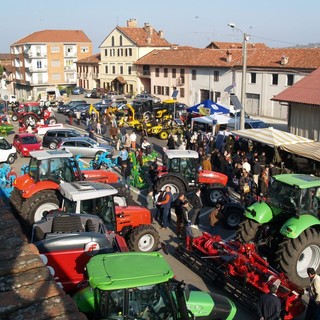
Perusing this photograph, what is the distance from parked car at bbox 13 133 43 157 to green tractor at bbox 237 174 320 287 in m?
15.9

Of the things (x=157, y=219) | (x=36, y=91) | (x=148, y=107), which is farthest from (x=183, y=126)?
(x=36, y=91)

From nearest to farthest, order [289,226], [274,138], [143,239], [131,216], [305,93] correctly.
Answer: [289,226] < [143,239] < [131,216] < [274,138] < [305,93]

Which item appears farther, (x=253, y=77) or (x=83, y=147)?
(x=253, y=77)

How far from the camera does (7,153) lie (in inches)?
876

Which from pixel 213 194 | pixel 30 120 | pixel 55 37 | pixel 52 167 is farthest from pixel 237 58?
pixel 55 37

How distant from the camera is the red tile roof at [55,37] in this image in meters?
76.6

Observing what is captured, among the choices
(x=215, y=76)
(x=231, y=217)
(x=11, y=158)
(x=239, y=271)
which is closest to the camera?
(x=239, y=271)

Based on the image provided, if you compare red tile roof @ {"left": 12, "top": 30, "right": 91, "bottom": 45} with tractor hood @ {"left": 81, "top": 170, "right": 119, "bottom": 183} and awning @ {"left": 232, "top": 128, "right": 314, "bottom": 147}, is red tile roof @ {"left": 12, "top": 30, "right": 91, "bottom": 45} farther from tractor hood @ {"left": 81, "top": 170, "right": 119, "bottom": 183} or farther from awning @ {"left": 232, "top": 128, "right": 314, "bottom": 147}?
tractor hood @ {"left": 81, "top": 170, "right": 119, "bottom": 183}

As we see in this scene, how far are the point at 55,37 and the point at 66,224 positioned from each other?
243 feet

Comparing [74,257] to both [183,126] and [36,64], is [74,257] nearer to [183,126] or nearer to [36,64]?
[183,126]

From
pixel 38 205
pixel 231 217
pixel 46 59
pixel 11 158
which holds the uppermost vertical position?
pixel 46 59

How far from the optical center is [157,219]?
14.2 metres

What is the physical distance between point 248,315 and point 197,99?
4060 centimetres

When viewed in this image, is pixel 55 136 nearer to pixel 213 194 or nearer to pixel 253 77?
pixel 213 194
